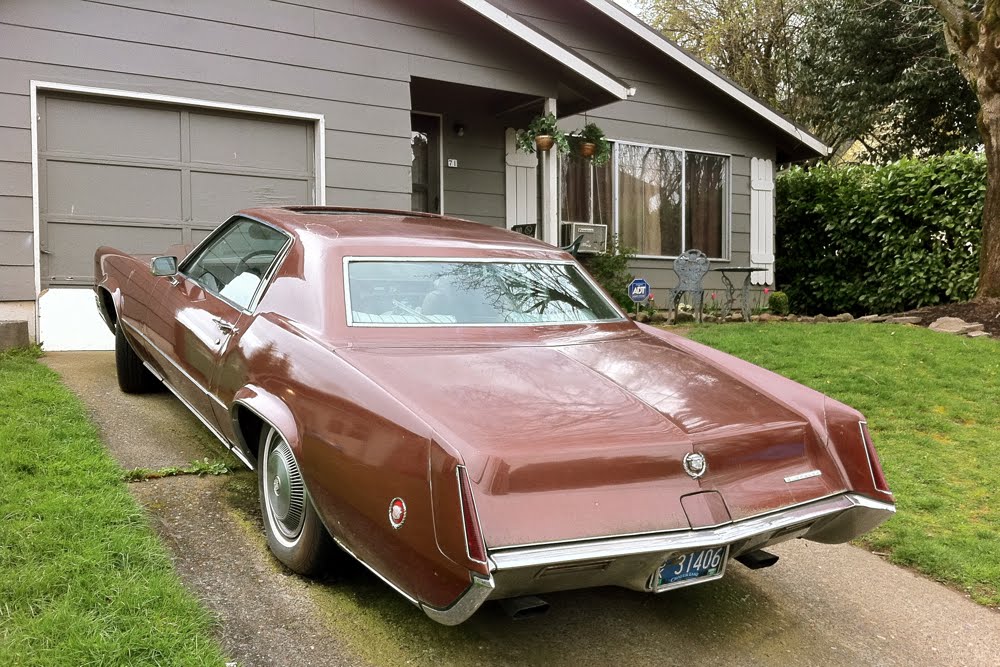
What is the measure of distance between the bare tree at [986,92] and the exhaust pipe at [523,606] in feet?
29.8

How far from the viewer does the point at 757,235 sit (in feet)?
41.0

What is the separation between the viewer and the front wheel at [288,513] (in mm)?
2877

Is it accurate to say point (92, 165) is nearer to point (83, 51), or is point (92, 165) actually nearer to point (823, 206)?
point (83, 51)

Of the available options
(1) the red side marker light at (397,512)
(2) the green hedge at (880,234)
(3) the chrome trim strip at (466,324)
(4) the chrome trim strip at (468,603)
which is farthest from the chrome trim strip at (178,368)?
(2) the green hedge at (880,234)

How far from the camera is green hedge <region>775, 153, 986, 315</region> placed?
1076 cm

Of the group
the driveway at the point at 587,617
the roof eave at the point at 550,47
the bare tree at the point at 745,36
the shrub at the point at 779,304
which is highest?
the bare tree at the point at 745,36

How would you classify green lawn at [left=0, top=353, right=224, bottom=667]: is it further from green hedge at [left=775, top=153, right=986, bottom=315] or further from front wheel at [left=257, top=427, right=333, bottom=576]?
green hedge at [left=775, top=153, right=986, bottom=315]

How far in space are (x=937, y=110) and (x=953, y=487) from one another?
16.2 meters

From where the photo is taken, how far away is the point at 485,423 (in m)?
2.40

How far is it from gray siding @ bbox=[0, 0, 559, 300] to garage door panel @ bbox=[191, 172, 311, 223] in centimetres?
10

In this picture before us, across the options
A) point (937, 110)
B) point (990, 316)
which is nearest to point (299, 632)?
point (990, 316)

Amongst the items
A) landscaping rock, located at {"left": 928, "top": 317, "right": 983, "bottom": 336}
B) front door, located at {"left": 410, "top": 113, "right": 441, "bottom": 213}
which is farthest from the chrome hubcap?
landscaping rock, located at {"left": 928, "top": 317, "right": 983, "bottom": 336}

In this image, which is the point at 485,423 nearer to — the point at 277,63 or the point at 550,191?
the point at 277,63

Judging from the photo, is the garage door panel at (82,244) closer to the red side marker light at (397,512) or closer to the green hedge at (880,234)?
the red side marker light at (397,512)
